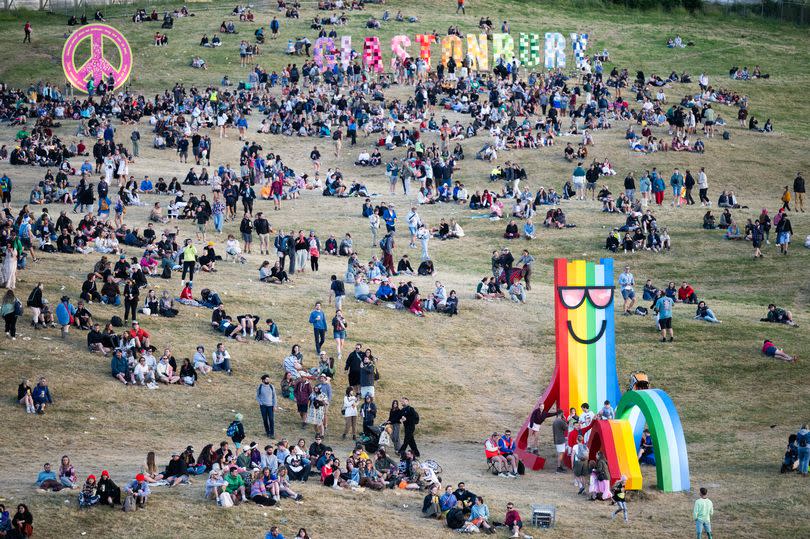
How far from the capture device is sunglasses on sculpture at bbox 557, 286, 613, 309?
111ft

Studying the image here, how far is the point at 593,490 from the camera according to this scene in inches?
1169

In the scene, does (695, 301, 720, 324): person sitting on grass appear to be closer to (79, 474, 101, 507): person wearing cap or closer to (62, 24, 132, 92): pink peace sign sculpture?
(79, 474, 101, 507): person wearing cap

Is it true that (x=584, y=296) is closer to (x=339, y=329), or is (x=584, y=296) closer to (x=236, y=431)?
(x=339, y=329)

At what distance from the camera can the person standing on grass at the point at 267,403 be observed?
32.6m

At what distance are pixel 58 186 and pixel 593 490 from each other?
3194 cm

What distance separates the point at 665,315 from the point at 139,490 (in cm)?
1981

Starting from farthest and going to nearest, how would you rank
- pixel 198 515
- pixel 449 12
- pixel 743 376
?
pixel 449 12 → pixel 743 376 → pixel 198 515

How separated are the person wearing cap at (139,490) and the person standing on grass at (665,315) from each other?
63.9ft

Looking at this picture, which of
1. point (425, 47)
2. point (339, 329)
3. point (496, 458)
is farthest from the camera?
point (425, 47)

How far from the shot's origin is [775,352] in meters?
39.6

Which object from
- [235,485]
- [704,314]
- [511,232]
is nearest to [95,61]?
[511,232]

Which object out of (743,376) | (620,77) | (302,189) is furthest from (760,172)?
A: (743,376)

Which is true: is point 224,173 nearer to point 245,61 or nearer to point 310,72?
point 310,72

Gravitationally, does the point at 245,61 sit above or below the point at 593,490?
above
